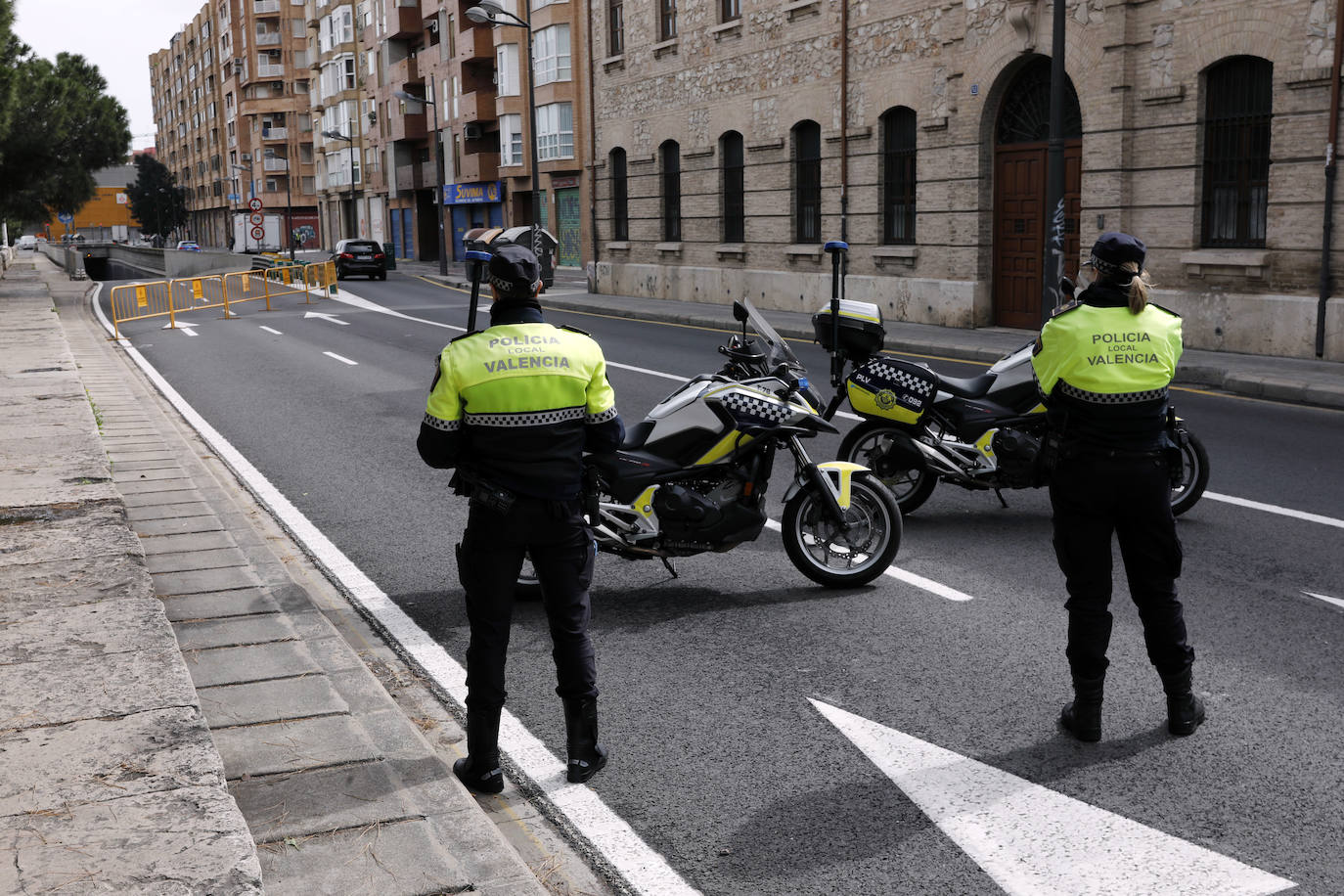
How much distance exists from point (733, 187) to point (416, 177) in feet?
146

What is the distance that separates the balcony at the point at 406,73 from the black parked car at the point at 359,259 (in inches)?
964

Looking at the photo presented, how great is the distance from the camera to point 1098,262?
4773mm

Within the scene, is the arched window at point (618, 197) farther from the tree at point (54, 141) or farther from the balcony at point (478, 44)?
the balcony at point (478, 44)

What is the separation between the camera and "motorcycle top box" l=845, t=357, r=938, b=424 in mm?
8109

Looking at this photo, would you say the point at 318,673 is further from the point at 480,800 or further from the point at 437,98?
the point at 437,98

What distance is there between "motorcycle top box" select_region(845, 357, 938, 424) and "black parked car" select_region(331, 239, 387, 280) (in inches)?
1627

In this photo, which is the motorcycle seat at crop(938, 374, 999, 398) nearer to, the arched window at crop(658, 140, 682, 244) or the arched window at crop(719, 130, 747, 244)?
the arched window at crop(719, 130, 747, 244)

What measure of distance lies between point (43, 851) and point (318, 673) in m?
1.82

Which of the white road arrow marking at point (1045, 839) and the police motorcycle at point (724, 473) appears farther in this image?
the police motorcycle at point (724, 473)

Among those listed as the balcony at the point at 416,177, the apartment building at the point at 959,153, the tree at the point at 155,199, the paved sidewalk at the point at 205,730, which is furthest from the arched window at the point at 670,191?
the tree at the point at 155,199

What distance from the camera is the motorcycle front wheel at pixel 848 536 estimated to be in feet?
22.0

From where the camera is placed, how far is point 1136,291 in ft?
15.4

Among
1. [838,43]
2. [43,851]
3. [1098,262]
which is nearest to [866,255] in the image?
[838,43]

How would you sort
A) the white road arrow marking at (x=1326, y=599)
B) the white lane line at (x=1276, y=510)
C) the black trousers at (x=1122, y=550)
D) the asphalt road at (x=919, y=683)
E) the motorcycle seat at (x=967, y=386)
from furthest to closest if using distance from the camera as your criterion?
the motorcycle seat at (x=967, y=386), the white lane line at (x=1276, y=510), the white road arrow marking at (x=1326, y=599), the black trousers at (x=1122, y=550), the asphalt road at (x=919, y=683)
